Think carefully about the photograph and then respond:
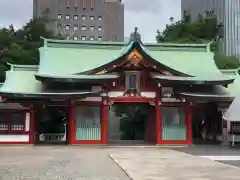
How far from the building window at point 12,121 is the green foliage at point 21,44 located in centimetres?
1700

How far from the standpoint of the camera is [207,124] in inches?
1321

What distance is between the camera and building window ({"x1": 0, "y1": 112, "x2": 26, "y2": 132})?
2806 cm

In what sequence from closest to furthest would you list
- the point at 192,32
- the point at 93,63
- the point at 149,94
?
the point at 149,94, the point at 93,63, the point at 192,32

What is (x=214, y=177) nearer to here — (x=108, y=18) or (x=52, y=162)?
(x=52, y=162)

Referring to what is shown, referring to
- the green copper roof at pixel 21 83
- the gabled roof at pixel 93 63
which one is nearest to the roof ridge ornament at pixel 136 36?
the gabled roof at pixel 93 63

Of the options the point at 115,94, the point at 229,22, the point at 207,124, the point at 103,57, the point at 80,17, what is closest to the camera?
the point at 115,94

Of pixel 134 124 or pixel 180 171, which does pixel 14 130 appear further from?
pixel 180 171

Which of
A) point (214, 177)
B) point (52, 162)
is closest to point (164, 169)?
point (214, 177)

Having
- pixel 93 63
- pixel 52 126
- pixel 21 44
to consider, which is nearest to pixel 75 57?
pixel 93 63

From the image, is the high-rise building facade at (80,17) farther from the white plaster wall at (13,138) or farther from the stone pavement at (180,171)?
the stone pavement at (180,171)

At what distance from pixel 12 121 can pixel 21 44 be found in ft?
91.8

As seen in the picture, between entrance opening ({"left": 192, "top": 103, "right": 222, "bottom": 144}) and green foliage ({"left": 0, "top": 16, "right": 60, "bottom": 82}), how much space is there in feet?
61.9

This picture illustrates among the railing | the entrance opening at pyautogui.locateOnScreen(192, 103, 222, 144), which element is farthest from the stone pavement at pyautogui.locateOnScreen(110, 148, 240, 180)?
the railing

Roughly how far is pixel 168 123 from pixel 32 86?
9.53 m
